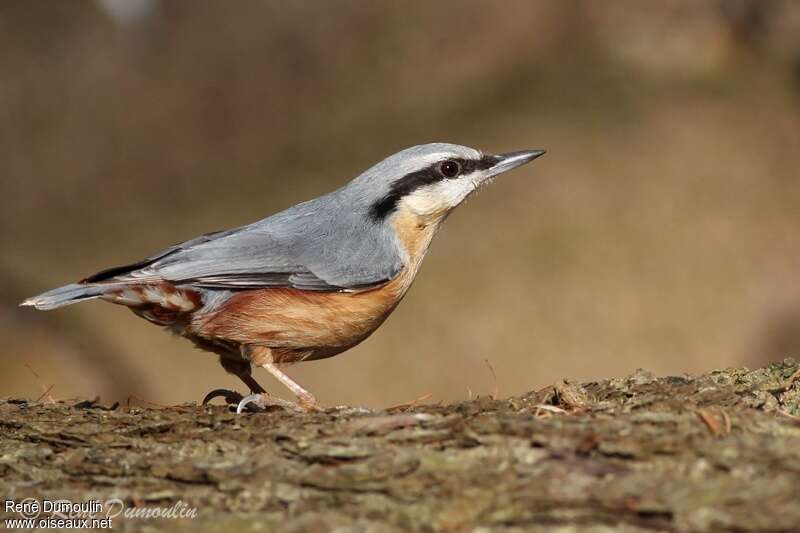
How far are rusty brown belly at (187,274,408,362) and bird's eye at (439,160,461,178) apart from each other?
0.95m

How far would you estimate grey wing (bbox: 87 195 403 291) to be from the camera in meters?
4.67

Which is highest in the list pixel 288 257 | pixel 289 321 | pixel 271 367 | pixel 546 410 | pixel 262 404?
pixel 288 257

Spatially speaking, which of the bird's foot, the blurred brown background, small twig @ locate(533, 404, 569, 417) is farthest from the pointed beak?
the blurred brown background

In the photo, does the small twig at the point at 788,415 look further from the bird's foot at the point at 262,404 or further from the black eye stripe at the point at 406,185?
the black eye stripe at the point at 406,185

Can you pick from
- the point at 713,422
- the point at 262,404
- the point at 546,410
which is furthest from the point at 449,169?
the point at 713,422

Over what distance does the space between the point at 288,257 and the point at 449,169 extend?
3.49 feet

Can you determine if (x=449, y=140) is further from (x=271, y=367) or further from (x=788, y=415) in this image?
(x=788, y=415)

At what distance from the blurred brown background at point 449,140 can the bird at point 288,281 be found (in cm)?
343

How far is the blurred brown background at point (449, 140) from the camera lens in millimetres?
9008

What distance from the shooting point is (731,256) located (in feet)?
33.0

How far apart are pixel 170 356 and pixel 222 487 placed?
5948 millimetres

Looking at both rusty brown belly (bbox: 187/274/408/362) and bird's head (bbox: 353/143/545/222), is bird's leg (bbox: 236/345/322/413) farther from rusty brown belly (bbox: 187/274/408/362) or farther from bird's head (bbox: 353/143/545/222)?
bird's head (bbox: 353/143/545/222)

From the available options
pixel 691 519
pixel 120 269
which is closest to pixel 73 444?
pixel 120 269

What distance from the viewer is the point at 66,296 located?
4.43m
